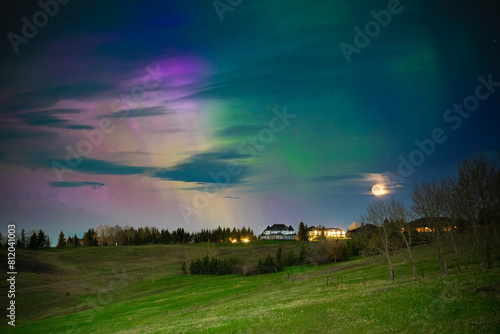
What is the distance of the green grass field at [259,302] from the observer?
23.7 meters

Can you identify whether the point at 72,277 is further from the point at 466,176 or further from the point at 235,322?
the point at 466,176

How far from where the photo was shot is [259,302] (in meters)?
47.2

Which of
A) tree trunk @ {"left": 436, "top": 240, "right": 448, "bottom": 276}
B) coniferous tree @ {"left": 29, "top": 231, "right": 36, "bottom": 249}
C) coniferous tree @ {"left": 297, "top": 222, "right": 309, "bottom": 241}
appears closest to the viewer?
tree trunk @ {"left": 436, "top": 240, "right": 448, "bottom": 276}

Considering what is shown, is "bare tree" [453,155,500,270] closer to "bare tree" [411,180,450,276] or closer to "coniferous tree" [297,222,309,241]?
"bare tree" [411,180,450,276]

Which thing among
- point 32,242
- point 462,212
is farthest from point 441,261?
point 32,242

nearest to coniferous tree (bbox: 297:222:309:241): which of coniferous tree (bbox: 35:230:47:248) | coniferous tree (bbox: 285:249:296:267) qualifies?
coniferous tree (bbox: 285:249:296:267)

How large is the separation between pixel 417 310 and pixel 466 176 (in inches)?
1295

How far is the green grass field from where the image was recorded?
2367 cm

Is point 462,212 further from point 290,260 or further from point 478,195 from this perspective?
point 290,260

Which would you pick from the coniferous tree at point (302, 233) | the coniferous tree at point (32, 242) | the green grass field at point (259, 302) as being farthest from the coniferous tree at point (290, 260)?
the coniferous tree at point (32, 242)

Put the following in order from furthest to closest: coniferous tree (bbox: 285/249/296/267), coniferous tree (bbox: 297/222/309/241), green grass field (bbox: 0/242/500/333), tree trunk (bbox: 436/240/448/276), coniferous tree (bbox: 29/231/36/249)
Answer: coniferous tree (bbox: 29/231/36/249) < coniferous tree (bbox: 297/222/309/241) < coniferous tree (bbox: 285/249/296/267) < tree trunk (bbox: 436/240/448/276) < green grass field (bbox: 0/242/500/333)

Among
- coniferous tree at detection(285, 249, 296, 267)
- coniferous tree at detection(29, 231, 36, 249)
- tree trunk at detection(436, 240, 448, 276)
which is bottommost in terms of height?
coniferous tree at detection(285, 249, 296, 267)

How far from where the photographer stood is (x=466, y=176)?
49688mm

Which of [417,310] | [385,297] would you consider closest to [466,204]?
[385,297]
